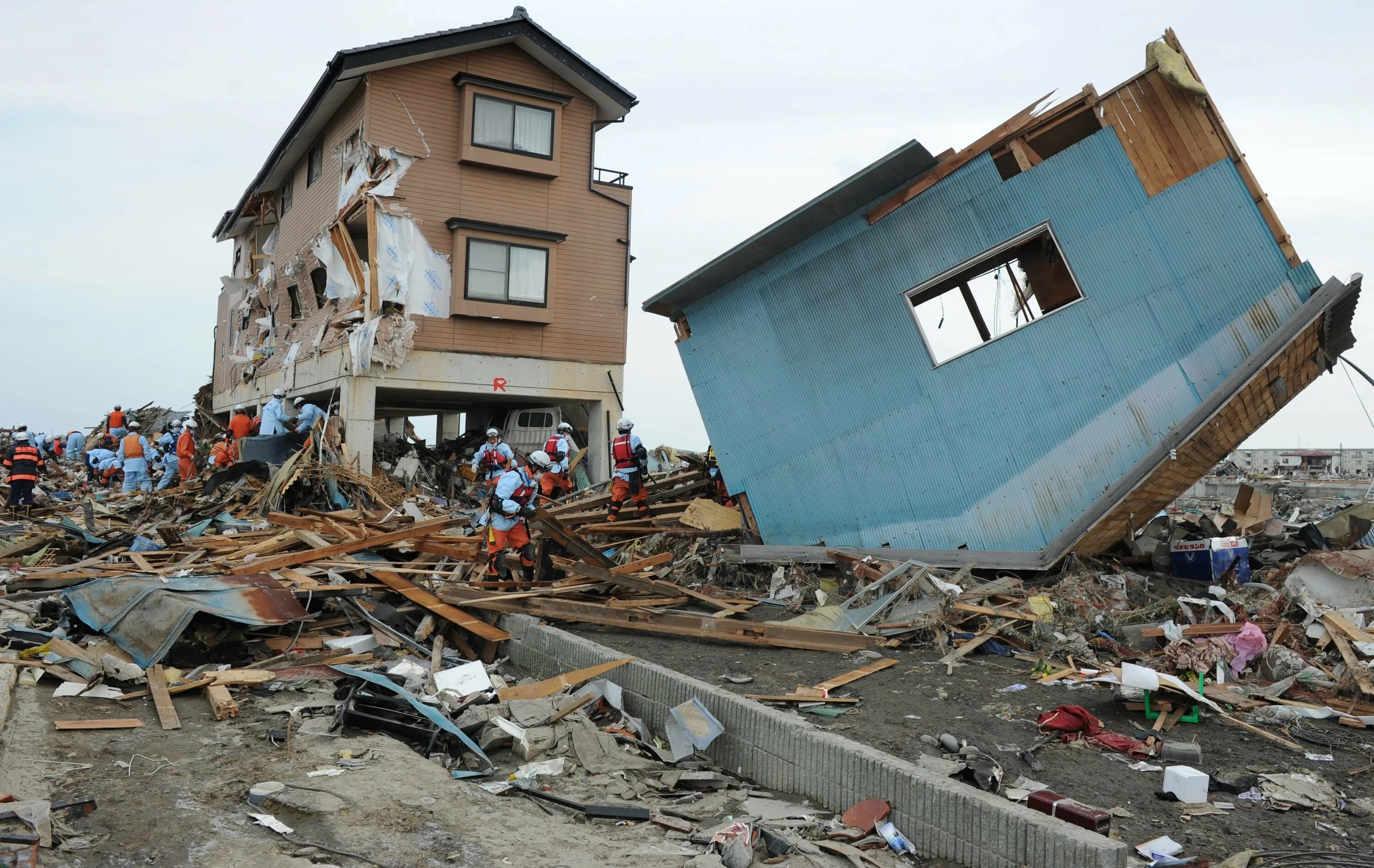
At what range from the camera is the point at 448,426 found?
3478 cm

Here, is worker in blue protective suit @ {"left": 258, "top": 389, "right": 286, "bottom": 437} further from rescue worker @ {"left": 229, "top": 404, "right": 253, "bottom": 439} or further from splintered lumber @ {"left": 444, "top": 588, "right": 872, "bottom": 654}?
splintered lumber @ {"left": 444, "top": 588, "right": 872, "bottom": 654}

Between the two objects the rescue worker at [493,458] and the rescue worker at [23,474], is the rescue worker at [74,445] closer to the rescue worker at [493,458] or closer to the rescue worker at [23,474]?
the rescue worker at [23,474]

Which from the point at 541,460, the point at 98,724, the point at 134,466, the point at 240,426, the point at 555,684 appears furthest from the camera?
the point at 134,466

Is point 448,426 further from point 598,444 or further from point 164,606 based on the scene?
point 164,606

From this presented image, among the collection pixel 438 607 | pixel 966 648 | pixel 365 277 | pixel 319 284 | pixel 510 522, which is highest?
pixel 319 284

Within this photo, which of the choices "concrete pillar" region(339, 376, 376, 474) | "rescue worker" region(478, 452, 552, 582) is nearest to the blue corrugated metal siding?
"rescue worker" region(478, 452, 552, 582)

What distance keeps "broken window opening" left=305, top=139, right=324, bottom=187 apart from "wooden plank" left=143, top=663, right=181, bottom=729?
17.8 metres

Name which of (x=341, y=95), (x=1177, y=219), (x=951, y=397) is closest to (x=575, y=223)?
(x=341, y=95)

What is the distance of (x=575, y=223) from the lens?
2167cm

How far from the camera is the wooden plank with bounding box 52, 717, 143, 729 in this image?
238 inches

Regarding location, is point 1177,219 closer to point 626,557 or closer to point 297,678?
point 626,557

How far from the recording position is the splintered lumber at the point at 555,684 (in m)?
7.02

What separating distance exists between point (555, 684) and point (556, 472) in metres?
8.52

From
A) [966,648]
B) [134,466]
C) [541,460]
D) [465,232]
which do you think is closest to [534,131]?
[465,232]
